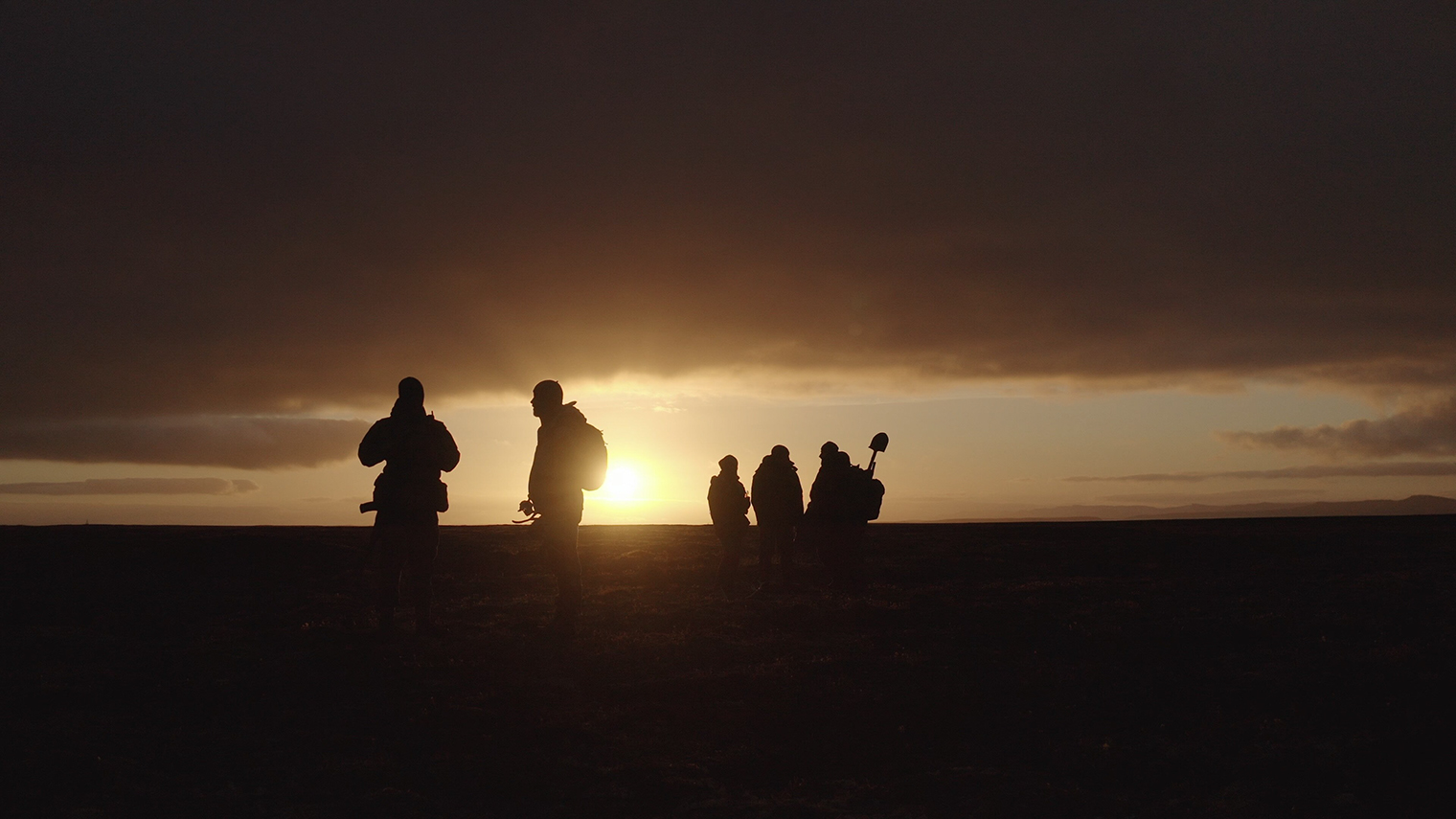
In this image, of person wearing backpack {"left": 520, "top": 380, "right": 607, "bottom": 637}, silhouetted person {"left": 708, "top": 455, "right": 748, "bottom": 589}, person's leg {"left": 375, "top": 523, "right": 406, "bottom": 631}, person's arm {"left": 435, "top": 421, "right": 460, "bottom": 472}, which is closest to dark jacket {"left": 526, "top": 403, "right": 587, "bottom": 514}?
person wearing backpack {"left": 520, "top": 380, "right": 607, "bottom": 637}

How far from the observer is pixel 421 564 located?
1311 cm

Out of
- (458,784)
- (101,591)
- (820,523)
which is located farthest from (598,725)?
(101,591)

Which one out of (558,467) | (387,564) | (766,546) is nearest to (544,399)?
(558,467)

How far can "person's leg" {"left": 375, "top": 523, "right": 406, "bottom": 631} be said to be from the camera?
42.1 ft

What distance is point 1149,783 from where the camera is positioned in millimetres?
7918

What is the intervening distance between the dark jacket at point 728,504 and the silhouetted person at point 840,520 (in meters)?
1.45

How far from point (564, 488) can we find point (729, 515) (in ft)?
20.7

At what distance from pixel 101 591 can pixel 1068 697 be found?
16.2 m

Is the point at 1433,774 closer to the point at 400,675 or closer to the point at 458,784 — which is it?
the point at 458,784

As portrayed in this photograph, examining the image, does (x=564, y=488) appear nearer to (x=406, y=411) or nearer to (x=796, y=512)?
(x=406, y=411)

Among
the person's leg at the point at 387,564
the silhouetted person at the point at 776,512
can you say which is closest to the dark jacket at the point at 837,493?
the silhouetted person at the point at 776,512

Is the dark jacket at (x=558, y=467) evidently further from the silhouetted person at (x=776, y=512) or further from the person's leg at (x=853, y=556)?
the person's leg at (x=853, y=556)

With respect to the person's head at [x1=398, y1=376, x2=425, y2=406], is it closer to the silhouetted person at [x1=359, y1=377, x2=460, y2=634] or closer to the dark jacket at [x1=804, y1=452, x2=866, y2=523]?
the silhouetted person at [x1=359, y1=377, x2=460, y2=634]

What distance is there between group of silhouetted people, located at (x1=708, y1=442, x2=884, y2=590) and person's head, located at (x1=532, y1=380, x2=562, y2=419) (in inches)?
241
